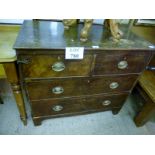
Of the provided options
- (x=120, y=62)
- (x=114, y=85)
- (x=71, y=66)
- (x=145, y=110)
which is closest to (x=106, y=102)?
(x=114, y=85)

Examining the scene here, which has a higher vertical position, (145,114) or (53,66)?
(53,66)

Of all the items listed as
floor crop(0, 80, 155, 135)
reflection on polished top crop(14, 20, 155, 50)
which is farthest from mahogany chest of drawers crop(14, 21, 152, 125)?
floor crop(0, 80, 155, 135)

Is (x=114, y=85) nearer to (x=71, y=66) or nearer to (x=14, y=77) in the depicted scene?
(x=71, y=66)

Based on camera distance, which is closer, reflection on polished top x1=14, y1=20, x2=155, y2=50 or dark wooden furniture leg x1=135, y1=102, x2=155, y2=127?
reflection on polished top x1=14, y1=20, x2=155, y2=50

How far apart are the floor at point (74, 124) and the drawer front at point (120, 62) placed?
677 millimetres

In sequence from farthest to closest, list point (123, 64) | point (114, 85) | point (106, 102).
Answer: point (106, 102), point (114, 85), point (123, 64)

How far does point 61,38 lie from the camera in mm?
858

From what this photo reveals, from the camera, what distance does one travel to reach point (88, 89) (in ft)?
3.57

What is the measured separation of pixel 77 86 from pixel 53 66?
274mm

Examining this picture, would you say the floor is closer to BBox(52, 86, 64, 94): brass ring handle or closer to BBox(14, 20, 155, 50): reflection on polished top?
BBox(52, 86, 64, 94): brass ring handle

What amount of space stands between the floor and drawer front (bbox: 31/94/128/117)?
0.17 meters

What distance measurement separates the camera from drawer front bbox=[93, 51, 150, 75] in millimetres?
879

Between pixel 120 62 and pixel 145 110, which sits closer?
pixel 120 62
